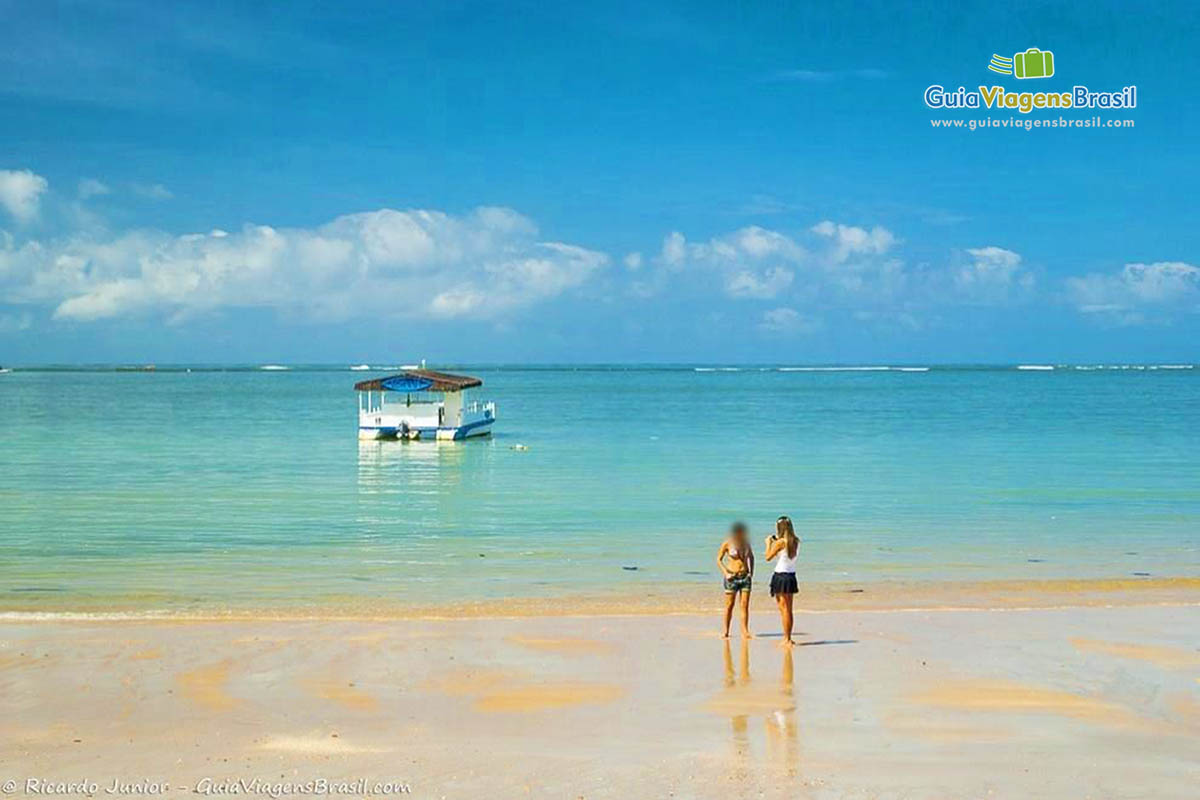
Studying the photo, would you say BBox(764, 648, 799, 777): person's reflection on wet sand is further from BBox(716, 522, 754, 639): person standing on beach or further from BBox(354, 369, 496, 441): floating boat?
BBox(354, 369, 496, 441): floating boat

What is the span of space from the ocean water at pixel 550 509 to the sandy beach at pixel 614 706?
4.70 metres

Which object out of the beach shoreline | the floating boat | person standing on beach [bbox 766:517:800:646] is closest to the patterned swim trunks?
person standing on beach [bbox 766:517:800:646]

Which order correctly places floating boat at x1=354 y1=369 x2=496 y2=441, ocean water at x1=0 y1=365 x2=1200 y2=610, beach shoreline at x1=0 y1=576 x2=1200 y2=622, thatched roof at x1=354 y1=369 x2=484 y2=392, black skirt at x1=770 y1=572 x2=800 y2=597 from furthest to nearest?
floating boat at x1=354 y1=369 x2=496 y2=441 → thatched roof at x1=354 y1=369 x2=484 y2=392 → ocean water at x1=0 y1=365 x2=1200 y2=610 → beach shoreline at x1=0 y1=576 x2=1200 y2=622 → black skirt at x1=770 y1=572 x2=800 y2=597

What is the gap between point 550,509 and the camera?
31406 mm

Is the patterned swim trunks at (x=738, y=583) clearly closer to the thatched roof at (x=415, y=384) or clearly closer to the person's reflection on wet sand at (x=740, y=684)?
the person's reflection on wet sand at (x=740, y=684)

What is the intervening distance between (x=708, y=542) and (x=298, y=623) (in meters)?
11.1

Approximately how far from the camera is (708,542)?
24922mm

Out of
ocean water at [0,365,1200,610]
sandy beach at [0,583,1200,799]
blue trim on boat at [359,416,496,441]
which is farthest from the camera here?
blue trim on boat at [359,416,496,441]

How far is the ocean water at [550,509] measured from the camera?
20.9 meters

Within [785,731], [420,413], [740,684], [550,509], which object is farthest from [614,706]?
[420,413]

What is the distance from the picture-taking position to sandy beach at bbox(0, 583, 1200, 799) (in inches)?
363

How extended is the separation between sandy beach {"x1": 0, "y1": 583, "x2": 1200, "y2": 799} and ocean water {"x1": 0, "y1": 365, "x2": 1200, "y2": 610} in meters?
4.70

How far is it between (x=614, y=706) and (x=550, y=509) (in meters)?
20.2

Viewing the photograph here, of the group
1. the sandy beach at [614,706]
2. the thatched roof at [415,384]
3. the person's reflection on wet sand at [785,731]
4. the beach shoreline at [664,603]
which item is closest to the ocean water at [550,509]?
the beach shoreline at [664,603]
